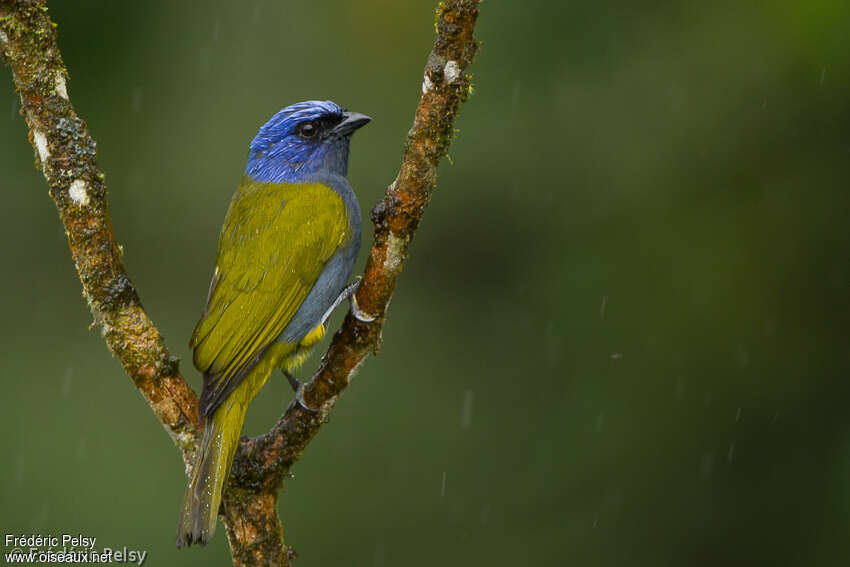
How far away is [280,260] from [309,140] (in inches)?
22.7

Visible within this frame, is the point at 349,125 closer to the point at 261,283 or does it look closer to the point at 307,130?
the point at 307,130

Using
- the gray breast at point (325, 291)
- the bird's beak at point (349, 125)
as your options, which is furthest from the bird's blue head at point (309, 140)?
the gray breast at point (325, 291)

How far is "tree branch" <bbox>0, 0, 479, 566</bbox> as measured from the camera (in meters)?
2.93

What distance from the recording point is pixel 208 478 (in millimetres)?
3061

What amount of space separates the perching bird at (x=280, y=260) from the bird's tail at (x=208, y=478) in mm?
29

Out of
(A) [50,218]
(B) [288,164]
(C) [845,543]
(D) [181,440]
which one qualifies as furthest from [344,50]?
(C) [845,543]

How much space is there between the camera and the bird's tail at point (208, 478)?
3.01 meters

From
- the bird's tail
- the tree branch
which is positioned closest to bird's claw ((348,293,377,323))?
the tree branch

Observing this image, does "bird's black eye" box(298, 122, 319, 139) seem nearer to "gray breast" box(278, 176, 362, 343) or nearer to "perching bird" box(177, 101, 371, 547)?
"perching bird" box(177, 101, 371, 547)

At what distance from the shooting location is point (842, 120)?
4.19 meters

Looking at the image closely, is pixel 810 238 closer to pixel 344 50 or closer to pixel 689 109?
pixel 689 109

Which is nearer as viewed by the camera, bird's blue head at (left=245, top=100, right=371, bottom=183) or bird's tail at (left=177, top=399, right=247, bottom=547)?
bird's tail at (left=177, top=399, right=247, bottom=547)

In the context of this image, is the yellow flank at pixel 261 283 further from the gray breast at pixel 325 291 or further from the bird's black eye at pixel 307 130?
the bird's black eye at pixel 307 130

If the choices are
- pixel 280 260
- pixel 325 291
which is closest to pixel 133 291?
pixel 280 260
